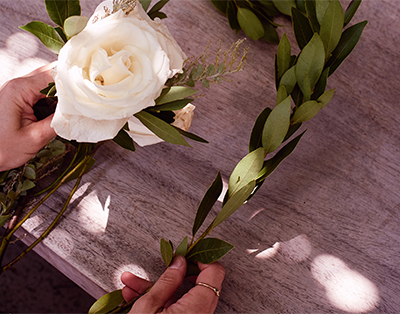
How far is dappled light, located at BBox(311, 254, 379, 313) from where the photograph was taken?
32.2 inches

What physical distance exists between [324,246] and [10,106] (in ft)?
2.72

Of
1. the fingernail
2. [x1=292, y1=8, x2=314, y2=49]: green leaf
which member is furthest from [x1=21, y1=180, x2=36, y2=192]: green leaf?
[x1=292, y1=8, x2=314, y2=49]: green leaf

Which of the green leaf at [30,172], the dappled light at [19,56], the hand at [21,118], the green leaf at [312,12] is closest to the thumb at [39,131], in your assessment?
the hand at [21,118]

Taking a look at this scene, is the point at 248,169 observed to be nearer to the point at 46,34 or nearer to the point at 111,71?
the point at 111,71

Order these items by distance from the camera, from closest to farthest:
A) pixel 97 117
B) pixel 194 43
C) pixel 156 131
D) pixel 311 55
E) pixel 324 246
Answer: pixel 97 117 → pixel 156 131 → pixel 311 55 → pixel 324 246 → pixel 194 43

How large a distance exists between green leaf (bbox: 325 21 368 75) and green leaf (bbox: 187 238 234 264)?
47cm

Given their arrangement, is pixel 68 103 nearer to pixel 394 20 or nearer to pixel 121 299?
pixel 121 299

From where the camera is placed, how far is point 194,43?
0.95m

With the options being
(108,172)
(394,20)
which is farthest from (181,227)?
(394,20)

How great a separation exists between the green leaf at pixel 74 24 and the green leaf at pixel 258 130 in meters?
0.41

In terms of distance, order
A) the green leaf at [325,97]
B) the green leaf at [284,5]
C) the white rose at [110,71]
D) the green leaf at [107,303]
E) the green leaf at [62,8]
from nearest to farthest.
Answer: the white rose at [110,71] < the green leaf at [62,8] < the green leaf at [325,97] < the green leaf at [107,303] < the green leaf at [284,5]

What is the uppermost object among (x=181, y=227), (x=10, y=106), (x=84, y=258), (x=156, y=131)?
(x=156, y=131)

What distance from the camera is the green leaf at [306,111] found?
663 mm

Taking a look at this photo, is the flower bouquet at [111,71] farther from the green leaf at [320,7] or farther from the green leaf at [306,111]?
the green leaf at [320,7]
